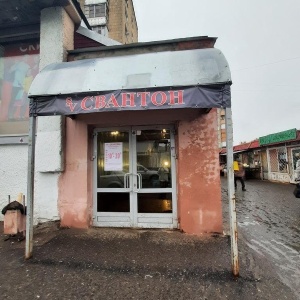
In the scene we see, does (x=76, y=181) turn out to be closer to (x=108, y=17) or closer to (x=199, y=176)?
(x=199, y=176)

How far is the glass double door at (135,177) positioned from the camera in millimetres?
5039

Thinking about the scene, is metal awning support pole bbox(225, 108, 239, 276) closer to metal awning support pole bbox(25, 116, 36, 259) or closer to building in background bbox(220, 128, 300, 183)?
metal awning support pole bbox(25, 116, 36, 259)

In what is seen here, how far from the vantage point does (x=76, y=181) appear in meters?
A: 5.12

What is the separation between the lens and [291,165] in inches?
616

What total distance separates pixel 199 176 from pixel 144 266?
7.03 feet

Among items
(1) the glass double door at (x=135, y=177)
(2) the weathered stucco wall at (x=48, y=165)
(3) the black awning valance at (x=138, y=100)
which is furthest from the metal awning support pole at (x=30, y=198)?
(1) the glass double door at (x=135, y=177)

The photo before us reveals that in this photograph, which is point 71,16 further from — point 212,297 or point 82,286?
point 212,297

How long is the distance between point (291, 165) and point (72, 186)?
1579 centimetres

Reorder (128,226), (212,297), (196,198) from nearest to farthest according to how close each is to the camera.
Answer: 1. (212,297)
2. (196,198)
3. (128,226)

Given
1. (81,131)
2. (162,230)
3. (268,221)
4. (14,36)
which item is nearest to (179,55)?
(81,131)

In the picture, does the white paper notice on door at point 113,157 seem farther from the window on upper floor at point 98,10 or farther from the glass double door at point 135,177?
the window on upper floor at point 98,10

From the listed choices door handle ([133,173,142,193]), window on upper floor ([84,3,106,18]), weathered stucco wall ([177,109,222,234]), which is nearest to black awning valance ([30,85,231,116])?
weathered stucco wall ([177,109,222,234])

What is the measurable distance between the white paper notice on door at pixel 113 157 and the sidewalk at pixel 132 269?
1.49 m

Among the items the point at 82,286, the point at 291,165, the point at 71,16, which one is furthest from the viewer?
the point at 291,165
